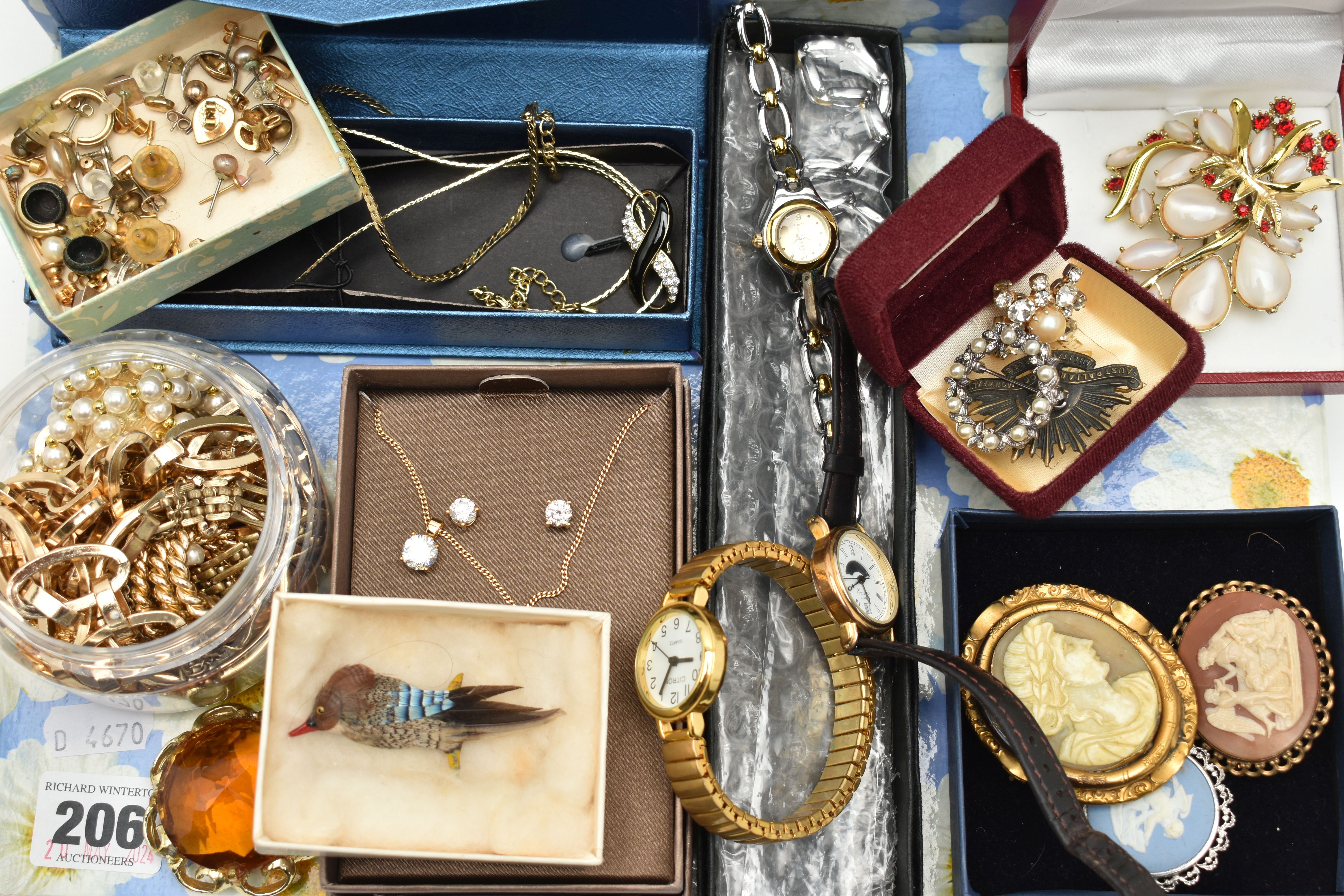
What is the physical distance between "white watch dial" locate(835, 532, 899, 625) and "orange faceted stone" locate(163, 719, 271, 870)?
2.50 feet

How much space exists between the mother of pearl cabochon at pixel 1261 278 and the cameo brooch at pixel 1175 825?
2.25ft

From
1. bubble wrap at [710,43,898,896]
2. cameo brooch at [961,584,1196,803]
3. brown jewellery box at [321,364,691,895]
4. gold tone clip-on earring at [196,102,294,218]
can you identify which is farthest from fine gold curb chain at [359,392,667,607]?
cameo brooch at [961,584,1196,803]

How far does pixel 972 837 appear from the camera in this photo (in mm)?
1246

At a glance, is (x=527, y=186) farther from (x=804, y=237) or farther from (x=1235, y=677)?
(x=1235, y=677)

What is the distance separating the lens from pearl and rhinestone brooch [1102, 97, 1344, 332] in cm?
140

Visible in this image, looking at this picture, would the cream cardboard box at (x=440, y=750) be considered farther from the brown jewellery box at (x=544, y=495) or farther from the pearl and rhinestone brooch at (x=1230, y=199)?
the pearl and rhinestone brooch at (x=1230, y=199)

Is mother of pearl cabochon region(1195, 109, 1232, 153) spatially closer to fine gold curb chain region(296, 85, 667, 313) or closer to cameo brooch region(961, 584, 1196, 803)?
cameo brooch region(961, 584, 1196, 803)

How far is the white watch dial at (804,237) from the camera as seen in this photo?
1318 mm

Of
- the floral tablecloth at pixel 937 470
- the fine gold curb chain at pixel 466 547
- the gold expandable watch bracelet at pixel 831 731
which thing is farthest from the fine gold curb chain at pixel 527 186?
the gold expandable watch bracelet at pixel 831 731

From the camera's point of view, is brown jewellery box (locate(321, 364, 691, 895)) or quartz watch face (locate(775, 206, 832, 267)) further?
quartz watch face (locate(775, 206, 832, 267))

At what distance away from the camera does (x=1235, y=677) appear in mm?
1271

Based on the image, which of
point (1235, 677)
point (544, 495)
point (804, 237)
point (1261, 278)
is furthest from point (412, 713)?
point (1261, 278)

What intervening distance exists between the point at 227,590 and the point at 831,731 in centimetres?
80

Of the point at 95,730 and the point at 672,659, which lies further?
the point at 95,730
